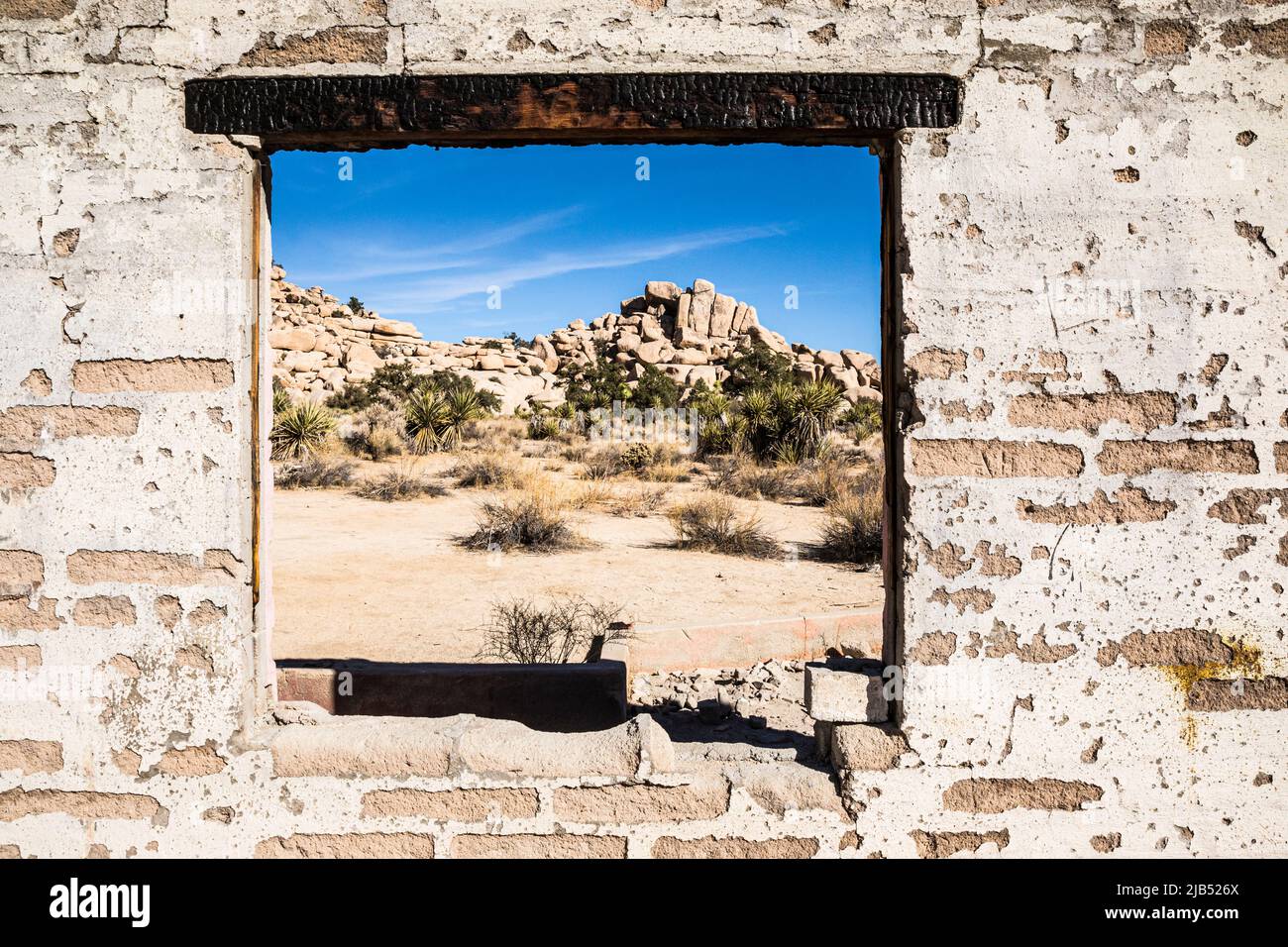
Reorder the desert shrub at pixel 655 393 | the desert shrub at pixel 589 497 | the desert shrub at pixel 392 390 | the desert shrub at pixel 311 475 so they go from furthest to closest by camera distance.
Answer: the desert shrub at pixel 655 393
the desert shrub at pixel 392 390
the desert shrub at pixel 311 475
the desert shrub at pixel 589 497

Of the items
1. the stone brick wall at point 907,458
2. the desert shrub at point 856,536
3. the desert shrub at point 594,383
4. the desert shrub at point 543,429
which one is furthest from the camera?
the desert shrub at point 594,383

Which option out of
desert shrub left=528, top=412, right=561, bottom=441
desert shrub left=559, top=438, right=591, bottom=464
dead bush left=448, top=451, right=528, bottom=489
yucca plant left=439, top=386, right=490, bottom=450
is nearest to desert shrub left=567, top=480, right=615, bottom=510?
dead bush left=448, top=451, right=528, bottom=489

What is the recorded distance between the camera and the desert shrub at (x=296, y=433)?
46.8 ft

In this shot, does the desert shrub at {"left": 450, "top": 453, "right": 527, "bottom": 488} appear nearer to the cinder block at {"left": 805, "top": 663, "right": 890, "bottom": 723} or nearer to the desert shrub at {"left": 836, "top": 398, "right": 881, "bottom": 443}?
the desert shrub at {"left": 836, "top": 398, "right": 881, "bottom": 443}

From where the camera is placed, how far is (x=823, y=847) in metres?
2.38

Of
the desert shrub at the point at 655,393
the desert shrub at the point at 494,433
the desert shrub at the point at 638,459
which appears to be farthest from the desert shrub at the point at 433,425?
the desert shrub at the point at 655,393

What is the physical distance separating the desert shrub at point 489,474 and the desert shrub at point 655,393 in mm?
11215

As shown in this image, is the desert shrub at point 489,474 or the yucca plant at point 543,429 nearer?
the desert shrub at point 489,474

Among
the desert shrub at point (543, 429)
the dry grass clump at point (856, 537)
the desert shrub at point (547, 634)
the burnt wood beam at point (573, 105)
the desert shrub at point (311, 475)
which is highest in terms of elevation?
the desert shrub at point (543, 429)

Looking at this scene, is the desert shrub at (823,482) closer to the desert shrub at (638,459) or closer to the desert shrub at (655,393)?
the desert shrub at (638,459)

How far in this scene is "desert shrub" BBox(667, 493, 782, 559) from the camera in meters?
8.39

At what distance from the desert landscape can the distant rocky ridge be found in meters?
11.5

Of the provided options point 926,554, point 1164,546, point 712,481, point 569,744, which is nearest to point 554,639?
point 569,744
